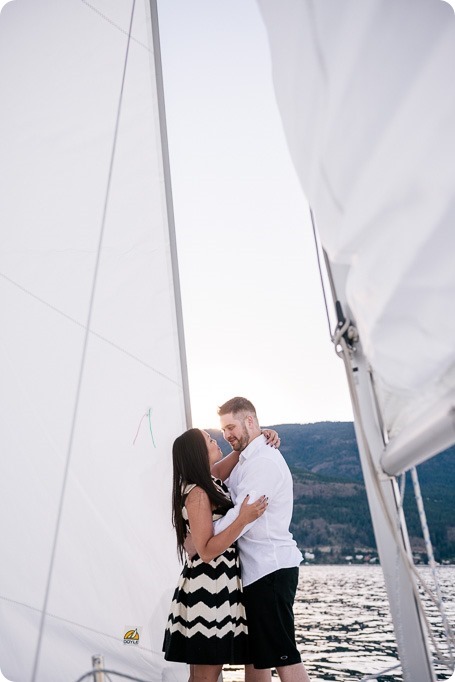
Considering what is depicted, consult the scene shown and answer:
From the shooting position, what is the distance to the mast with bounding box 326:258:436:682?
1051 millimetres

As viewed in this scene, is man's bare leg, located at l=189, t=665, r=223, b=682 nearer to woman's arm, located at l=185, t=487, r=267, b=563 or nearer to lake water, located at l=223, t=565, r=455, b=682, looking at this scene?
woman's arm, located at l=185, t=487, r=267, b=563

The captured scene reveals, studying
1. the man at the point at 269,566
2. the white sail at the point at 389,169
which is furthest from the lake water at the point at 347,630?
the white sail at the point at 389,169

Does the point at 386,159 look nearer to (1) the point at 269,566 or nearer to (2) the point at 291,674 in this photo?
(1) the point at 269,566

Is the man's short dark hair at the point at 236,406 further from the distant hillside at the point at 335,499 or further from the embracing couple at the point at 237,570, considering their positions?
the distant hillside at the point at 335,499

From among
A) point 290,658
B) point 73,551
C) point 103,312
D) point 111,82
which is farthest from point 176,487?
point 111,82

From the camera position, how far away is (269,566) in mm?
1683

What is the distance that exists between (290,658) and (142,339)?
3.85 feet

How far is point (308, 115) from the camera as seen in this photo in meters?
0.91

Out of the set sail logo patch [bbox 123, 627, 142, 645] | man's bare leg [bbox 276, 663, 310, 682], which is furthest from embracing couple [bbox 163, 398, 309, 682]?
sail logo patch [bbox 123, 627, 142, 645]

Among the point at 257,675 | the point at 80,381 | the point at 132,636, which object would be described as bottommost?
the point at 257,675

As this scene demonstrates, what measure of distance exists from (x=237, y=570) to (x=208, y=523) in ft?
0.62

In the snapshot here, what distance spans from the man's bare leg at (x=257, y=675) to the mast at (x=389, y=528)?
75cm

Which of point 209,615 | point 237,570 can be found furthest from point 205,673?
point 237,570

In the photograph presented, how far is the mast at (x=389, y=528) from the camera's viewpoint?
105 cm
